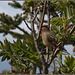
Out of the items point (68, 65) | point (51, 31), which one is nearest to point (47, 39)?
point (68, 65)

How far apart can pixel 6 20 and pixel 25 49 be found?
2802 mm

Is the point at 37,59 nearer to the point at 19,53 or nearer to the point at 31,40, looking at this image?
the point at 19,53

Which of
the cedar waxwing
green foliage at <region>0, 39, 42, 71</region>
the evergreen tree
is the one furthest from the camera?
the cedar waxwing

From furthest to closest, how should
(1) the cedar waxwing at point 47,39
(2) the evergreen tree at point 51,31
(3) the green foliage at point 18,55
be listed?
(1) the cedar waxwing at point 47,39 → (3) the green foliage at point 18,55 → (2) the evergreen tree at point 51,31

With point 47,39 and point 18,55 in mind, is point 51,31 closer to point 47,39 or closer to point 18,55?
point 18,55

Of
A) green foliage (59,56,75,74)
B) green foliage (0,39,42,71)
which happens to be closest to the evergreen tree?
green foliage (0,39,42,71)

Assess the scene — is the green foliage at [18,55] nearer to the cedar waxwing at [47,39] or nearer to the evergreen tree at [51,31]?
the evergreen tree at [51,31]

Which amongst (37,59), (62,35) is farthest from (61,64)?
(62,35)

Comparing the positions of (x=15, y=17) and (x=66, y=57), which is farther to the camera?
(x=15, y=17)

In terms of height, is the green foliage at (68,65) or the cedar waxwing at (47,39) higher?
the cedar waxwing at (47,39)

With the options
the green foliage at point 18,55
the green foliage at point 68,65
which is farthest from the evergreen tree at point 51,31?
the green foliage at point 68,65

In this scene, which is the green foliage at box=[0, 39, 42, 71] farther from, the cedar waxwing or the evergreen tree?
the cedar waxwing

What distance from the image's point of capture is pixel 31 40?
929 mm

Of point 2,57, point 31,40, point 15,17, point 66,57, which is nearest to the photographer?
point 2,57
